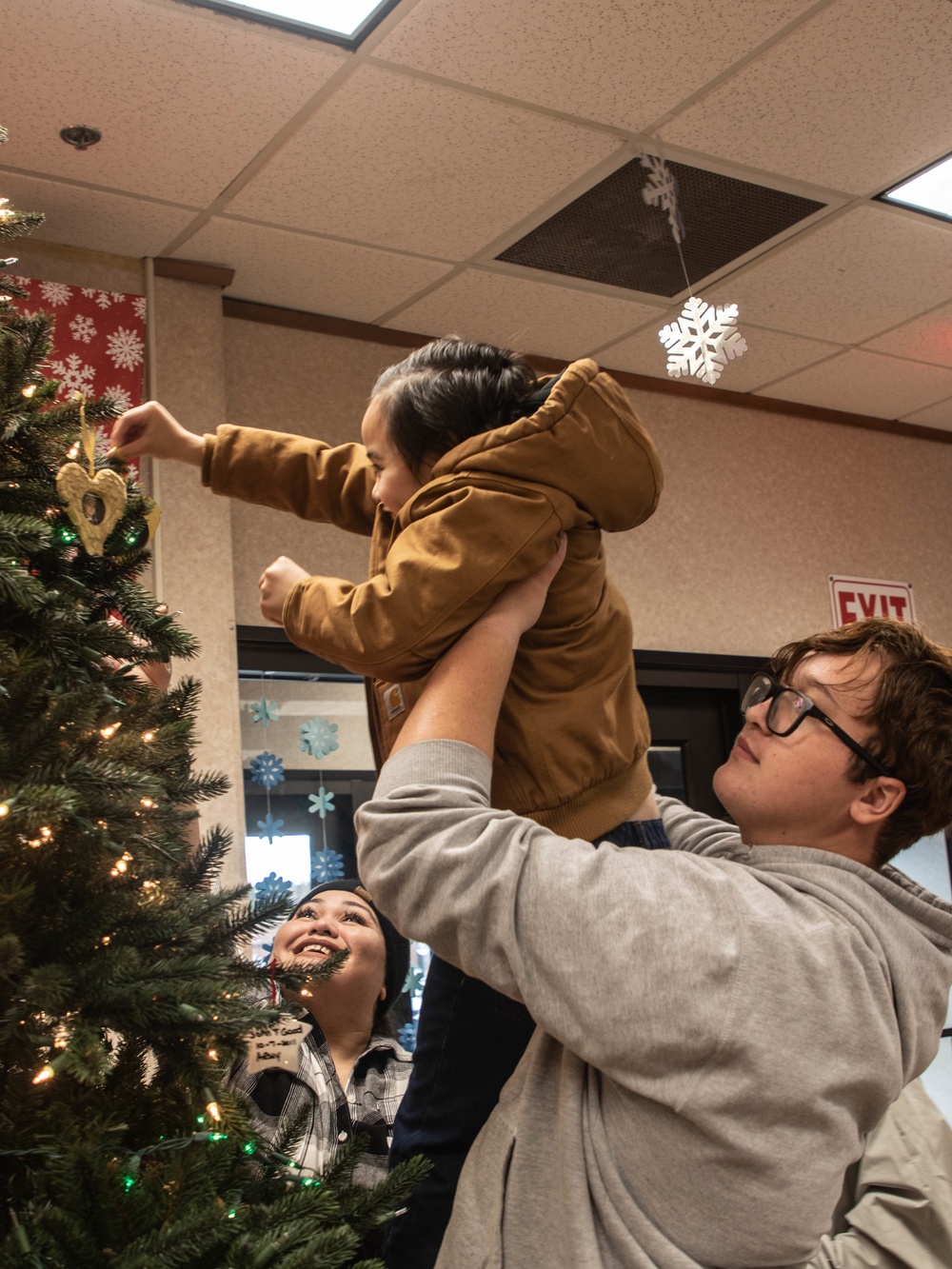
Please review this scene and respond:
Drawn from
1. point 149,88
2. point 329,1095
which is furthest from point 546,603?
point 149,88

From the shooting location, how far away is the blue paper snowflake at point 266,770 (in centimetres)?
339

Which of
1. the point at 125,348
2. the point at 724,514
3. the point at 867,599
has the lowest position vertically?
the point at 867,599

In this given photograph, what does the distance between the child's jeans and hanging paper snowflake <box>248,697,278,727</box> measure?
2.36 m

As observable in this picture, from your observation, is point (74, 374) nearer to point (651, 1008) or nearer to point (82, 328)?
point (82, 328)

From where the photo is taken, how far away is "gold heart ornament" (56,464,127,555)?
3.30 ft

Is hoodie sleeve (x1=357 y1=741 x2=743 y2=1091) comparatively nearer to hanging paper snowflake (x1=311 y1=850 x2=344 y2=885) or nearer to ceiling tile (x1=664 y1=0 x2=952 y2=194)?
ceiling tile (x1=664 y1=0 x2=952 y2=194)

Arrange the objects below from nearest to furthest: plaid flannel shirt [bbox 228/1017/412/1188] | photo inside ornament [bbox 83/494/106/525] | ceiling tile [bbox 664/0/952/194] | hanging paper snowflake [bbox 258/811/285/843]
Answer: photo inside ornament [bbox 83/494/106/525]
plaid flannel shirt [bbox 228/1017/412/1188]
ceiling tile [bbox 664/0/952/194]
hanging paper snowflake [bbox 258/811/285/843]

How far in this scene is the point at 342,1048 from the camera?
8.16 feet

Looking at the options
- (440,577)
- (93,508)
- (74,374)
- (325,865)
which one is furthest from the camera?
(325,865)

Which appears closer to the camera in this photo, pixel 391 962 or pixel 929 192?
pixel 391 962

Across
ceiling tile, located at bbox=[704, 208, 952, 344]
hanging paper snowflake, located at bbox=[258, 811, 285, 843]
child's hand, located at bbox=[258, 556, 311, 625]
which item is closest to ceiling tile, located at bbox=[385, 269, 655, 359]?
ceiling tile, located at bbox=[704, 208, 952, 344]

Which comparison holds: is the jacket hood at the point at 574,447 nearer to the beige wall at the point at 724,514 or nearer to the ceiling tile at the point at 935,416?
the beige wall at the point at 724,514

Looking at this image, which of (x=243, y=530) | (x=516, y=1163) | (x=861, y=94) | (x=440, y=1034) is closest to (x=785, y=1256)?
(x=516, y=1163)

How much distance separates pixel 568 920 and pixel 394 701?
19.1 inches
